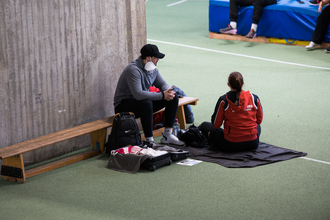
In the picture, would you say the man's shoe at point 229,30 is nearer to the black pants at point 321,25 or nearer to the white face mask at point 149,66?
the black pants at point 321,25

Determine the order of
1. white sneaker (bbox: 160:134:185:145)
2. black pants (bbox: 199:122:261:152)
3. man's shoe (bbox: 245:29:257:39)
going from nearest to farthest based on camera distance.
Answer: black pants (bbox: 199:122:261:152) → white sneaker (bbox: 160:134:185:145) → man's shoe (bbox: 245:29:257:39)

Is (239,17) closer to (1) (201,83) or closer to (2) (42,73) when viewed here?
(1) (201,83)

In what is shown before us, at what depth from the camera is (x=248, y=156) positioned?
17.4 ft

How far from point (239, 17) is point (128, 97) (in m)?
6.73

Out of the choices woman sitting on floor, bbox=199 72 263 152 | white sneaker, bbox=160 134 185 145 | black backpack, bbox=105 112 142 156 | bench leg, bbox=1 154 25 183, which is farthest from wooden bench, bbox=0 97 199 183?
woman sitting on floor, bbox=199 72 263 152

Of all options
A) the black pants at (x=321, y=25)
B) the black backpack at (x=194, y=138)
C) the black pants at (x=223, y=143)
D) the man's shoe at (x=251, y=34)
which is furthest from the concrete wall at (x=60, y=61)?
the black pants at (x=321, y=25)

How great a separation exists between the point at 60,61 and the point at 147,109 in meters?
1.15

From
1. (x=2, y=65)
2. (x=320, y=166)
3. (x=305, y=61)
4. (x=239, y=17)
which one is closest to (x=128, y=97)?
(x=2, y=65)

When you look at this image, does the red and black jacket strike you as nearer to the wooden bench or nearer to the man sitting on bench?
the man sitting on bench

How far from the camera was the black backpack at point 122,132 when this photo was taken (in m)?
5.37

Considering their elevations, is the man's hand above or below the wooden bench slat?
above

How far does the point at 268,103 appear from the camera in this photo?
732 cm

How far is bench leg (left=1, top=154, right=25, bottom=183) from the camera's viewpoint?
4.80 m

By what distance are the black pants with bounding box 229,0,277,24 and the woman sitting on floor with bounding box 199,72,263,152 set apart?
20.6 ft
